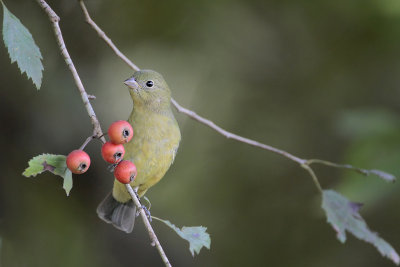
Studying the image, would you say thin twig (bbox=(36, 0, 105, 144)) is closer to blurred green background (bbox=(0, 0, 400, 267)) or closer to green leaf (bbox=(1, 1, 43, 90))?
green leaf (bbox=(1, 1, 43, 90))

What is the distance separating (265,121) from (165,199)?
144cm

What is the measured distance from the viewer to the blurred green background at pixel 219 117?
187 inches

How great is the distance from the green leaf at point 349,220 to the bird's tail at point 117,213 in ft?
4.52

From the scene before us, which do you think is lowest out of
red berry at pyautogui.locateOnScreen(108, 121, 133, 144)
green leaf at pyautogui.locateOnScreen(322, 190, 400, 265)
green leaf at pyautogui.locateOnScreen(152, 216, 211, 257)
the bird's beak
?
green leaf at pyautogui.locateOnScreen(322, 190, 400, 265)

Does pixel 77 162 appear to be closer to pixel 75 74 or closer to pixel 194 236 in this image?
pixel 75 74

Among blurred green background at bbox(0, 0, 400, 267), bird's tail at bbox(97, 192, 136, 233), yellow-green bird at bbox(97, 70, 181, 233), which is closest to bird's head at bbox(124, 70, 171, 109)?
yellow-green bird at bbox(97, 70, 181, 233)

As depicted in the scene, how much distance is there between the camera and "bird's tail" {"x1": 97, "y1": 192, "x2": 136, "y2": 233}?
3914mm

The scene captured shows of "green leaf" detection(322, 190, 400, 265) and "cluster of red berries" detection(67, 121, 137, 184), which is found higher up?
"cluster of red berries" detection(67, 121, 137, 184)

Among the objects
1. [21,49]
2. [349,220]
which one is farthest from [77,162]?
[349,220]

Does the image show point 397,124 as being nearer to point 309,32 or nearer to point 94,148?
point 309,32

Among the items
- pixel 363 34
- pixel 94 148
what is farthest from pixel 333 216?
pixel 363 34

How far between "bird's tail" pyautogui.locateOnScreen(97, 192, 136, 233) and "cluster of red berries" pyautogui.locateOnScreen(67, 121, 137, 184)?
151cm

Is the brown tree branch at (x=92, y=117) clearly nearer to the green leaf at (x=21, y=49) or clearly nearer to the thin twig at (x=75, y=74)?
the thin twig at (x=75, y=74)

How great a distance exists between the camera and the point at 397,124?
4.35m
